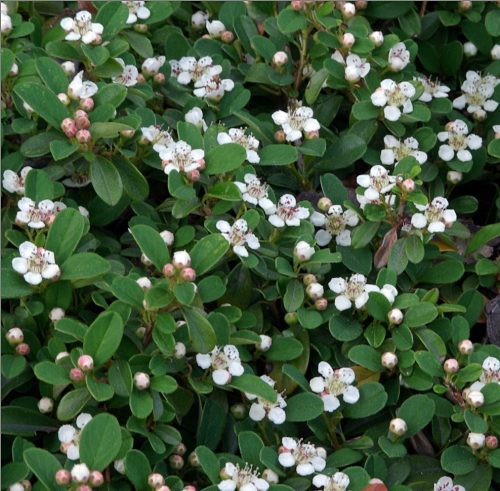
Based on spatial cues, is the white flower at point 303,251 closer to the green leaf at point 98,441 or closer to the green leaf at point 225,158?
the green leaf at point 225,158

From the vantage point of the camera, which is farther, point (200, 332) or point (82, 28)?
point (82, 28)

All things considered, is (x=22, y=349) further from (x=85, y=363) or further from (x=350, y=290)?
(x=350, y=290)

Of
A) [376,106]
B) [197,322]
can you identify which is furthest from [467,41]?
[197,322]

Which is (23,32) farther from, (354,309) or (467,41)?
(467,41)

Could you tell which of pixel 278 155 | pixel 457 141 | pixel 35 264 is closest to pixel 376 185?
pixel 278 155

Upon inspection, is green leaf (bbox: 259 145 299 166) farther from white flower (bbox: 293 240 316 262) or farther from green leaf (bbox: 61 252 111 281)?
green leaf (bbox: 61 252 111 281)

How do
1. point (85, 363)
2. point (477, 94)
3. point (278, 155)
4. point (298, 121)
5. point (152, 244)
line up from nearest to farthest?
point (85, 363), point (152, 244), point (278, 155), point (298, 121), point (477, 94)

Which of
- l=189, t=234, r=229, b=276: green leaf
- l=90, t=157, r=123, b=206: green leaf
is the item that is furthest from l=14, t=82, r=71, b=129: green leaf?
l=189, t=234, r=229, b=276: green leaf

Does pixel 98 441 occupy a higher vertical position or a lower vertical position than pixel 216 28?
lower
